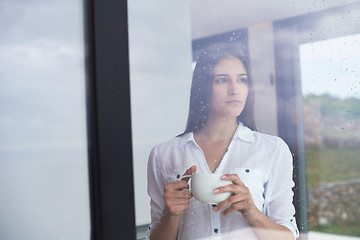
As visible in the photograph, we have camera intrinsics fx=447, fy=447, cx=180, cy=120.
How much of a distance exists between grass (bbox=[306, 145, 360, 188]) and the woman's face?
23 cm

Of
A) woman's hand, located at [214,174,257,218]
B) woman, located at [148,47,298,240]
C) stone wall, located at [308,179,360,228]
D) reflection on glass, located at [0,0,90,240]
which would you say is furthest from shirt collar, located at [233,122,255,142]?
reflection on glass, located at [0,0,90,240]

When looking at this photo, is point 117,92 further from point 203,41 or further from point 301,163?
point 301,163

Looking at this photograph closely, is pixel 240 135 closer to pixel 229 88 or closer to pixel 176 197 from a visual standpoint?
pixel 229 88

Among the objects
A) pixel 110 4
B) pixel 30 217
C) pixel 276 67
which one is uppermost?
pixel 110 4

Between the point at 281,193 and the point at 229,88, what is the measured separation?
0.32 m

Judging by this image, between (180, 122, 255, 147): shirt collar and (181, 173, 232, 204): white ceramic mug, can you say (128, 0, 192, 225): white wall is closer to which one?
(180, 122, 255, 147): shirt collar

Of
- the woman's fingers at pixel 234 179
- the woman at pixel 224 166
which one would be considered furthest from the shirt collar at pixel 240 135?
the woman's fingers at pixel 234 179

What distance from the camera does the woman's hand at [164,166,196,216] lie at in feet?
3.94

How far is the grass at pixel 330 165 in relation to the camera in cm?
125

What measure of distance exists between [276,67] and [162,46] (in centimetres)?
32

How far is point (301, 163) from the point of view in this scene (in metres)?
1.23

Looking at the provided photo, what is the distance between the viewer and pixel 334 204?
4.19 feet

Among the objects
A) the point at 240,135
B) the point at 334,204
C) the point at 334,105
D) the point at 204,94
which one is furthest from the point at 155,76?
the point at 334,204

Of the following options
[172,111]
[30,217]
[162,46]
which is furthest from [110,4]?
[30,217]
